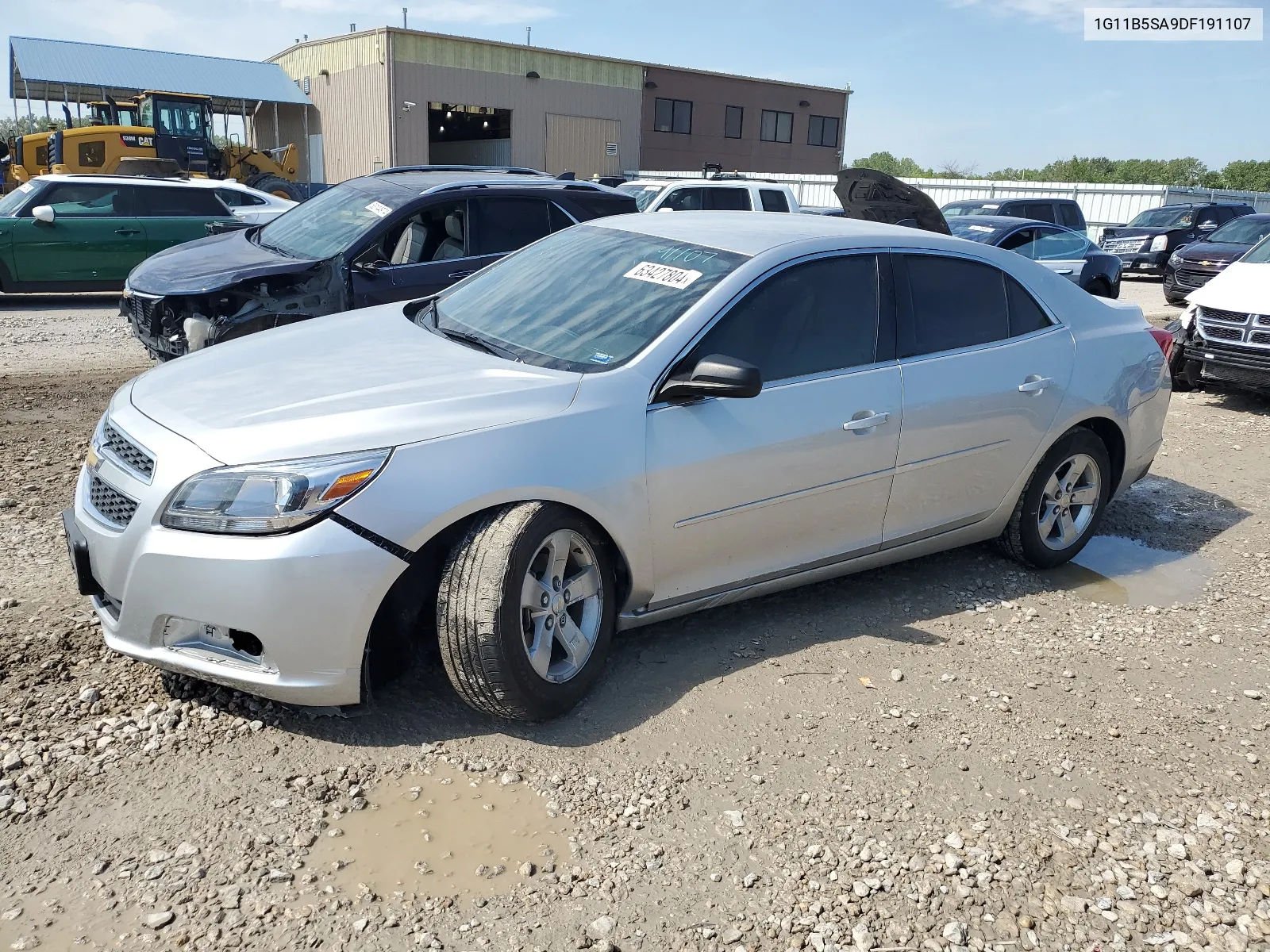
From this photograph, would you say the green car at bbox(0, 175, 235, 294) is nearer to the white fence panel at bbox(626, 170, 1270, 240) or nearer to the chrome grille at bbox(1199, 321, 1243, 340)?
the chrome grille at bbox(1199, 321, 1243, 340)

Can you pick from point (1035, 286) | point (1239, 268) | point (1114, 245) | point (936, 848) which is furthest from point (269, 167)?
point (936, 848)

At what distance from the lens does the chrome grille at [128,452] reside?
3.14 metres

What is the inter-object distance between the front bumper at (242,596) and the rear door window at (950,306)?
2.47 m

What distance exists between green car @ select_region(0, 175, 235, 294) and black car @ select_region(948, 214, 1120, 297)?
973cm

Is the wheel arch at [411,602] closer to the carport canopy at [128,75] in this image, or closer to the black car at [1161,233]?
the black car at [1161,233]

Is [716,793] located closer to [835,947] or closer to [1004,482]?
[835,947]

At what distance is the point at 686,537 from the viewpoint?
365cm

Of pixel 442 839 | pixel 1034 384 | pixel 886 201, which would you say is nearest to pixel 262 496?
pixel 442 839

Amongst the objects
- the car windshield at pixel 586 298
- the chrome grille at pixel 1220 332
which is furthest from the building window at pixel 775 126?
the car windshield at pixel 586 298

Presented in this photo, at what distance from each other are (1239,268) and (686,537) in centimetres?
855

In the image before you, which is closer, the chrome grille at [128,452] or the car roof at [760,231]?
the chrome grille at [128,452]

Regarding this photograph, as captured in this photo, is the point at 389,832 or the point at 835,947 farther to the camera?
the point at 389,832

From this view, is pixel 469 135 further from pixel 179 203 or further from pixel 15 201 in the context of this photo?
pixel 15 201

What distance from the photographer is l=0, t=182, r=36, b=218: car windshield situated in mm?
12039
